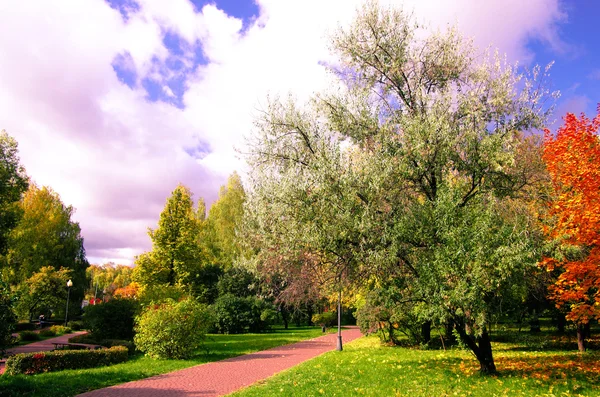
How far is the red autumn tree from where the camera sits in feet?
30.4

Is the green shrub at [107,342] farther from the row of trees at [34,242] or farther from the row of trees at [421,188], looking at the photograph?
the row of trees at [421,188]

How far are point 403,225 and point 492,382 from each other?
13.1 feet

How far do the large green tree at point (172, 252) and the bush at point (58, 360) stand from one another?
45.5 ft

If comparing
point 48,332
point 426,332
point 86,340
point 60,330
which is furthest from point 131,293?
point 426,332

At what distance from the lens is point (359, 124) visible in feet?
35.7

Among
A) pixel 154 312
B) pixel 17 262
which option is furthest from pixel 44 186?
pixel 154 312

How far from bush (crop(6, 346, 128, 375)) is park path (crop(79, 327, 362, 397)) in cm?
325

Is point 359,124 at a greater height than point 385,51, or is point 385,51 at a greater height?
point 385,51

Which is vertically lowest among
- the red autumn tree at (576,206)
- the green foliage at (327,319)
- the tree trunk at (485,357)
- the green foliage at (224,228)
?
the green foliage at (327,319)

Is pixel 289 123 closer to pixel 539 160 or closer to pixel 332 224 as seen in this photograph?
pixel 332 224

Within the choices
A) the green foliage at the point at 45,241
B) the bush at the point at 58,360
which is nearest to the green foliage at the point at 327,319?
the green foliage at the point at 45,241

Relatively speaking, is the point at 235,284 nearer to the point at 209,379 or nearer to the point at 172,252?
the point at 172,252

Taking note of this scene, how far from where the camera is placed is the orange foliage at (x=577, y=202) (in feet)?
30.3

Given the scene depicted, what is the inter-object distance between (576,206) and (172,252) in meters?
26.0
